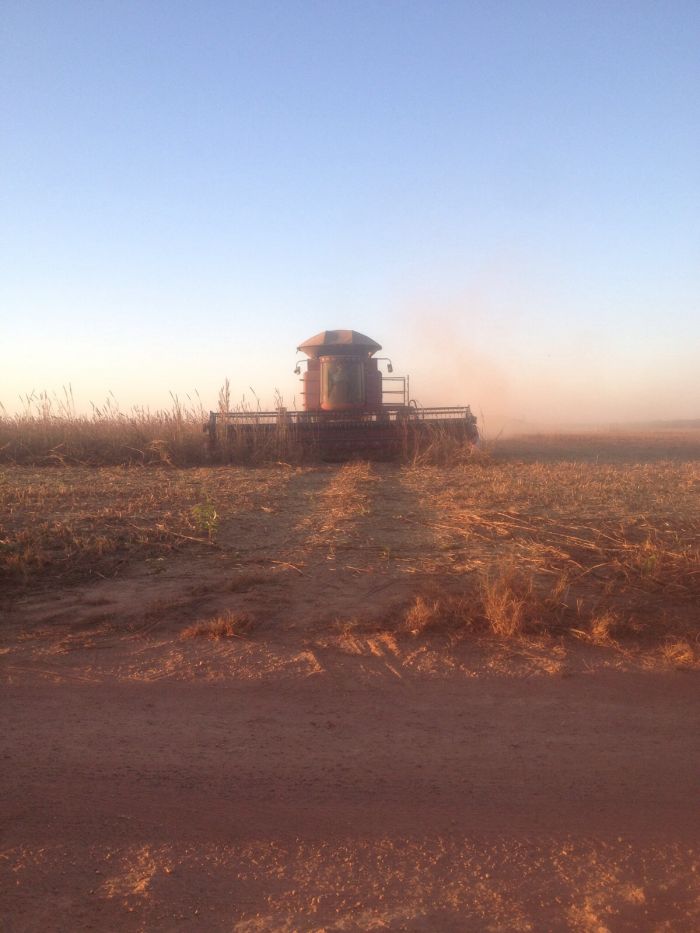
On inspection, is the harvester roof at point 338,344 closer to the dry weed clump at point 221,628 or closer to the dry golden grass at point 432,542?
the dry golden grass at point 432,542

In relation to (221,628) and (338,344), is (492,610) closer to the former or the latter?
(221,628)

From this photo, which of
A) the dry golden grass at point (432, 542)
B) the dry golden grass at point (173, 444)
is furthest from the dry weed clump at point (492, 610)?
the dry golden grass at point (173, 444)

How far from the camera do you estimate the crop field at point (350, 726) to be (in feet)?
8.49

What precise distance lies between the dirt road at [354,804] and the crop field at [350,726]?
0.04 ft

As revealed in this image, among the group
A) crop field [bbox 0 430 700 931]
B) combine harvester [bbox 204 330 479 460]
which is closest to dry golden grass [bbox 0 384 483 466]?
combine harvester [bbox 204 330 479 460]

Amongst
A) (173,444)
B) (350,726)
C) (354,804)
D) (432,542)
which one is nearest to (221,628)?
(350,726)

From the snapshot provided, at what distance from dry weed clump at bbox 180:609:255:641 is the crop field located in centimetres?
2

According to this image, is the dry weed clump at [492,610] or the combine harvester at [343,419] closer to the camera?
the dry weed clump at [492,610]

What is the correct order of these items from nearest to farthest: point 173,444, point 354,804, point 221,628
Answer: point 354,804 < point 221,628 < point 173,444

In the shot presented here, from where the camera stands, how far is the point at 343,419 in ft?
68.6

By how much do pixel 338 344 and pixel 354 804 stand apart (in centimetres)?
1991

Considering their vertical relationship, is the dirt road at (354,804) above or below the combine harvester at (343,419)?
below

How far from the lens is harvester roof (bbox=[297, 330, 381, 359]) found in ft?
72.8

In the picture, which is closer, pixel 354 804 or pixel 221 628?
pixel 354 804
